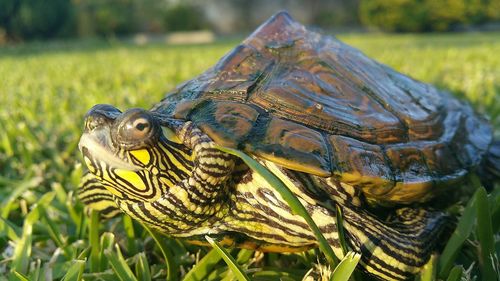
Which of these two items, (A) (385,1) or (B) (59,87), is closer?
(B) (59,87)

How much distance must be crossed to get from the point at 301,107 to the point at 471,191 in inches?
32.4

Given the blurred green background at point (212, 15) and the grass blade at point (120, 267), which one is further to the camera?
the blurred green background at point (212, 15)

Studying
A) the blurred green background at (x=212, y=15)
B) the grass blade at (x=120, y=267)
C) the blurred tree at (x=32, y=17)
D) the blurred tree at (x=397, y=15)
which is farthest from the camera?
the blurred tree at (x=397, y=15)

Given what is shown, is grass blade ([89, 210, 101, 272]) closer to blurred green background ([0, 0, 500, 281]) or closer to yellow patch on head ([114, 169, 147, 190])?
blurred green background ([0, 0, 500, 281])

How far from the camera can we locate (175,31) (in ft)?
84.3

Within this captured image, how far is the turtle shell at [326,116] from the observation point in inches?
49.4

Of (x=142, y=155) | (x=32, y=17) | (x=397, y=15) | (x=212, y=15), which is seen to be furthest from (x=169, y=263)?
(x=212, y=15)

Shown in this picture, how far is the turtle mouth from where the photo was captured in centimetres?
114

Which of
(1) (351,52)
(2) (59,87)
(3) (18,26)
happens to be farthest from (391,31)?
(1) (351,52)

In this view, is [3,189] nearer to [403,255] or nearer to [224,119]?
[224,119]

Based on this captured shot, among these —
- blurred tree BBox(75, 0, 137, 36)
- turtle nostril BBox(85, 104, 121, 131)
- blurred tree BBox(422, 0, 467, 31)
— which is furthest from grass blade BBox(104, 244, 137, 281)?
blurred tree BBox(422, 0, 467, 31)

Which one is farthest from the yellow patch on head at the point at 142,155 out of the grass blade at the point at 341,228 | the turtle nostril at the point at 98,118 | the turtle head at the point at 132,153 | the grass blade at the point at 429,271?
the grass blade at the point at 429,271

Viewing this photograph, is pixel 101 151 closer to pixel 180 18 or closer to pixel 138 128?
pixel 138 128

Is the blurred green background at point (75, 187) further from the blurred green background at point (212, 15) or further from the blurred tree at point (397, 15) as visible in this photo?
the blurred tree at point (397, 15)
